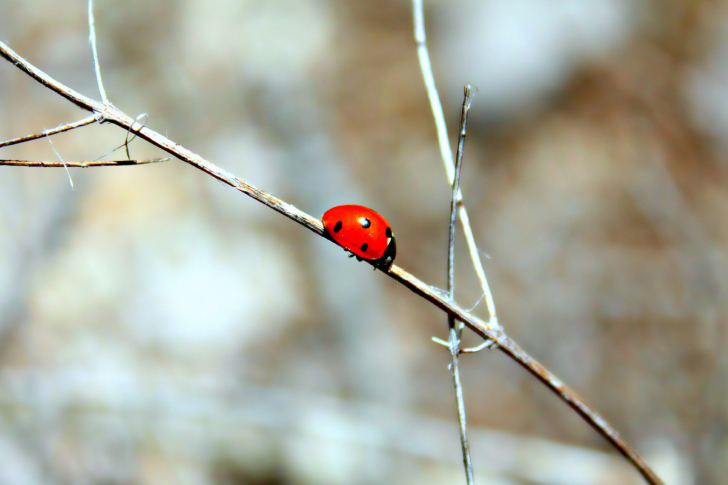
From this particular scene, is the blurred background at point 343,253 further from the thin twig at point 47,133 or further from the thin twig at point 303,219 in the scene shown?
the thin twig at point 47,133

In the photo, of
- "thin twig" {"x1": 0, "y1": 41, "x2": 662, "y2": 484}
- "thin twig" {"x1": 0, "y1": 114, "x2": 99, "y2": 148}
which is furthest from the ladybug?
"thin twig" {"x1": 0, "y1": 114, "x2": 99, "y2": 148}

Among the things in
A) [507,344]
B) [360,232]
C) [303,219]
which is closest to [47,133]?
[303,219]

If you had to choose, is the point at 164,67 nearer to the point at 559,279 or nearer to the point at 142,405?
the point at 142,405

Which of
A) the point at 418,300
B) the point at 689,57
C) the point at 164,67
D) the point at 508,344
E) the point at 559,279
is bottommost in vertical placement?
the point at 508,344

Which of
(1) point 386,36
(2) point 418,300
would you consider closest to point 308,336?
(2) point 418,300

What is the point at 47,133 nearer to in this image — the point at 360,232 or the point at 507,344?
the point at 360,232

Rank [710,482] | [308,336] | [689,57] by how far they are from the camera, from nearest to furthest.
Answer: [710,482], [308,336], [689,57]

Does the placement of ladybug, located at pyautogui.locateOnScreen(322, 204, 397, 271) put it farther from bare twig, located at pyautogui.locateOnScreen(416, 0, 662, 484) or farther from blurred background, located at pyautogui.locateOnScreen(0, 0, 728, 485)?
blurred background, located at pyautogui.locateOnScreen(0, 0, 728, 485)
